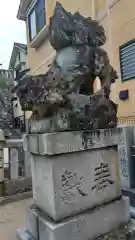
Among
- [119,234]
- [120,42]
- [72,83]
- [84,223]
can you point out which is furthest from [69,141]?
[120,42]

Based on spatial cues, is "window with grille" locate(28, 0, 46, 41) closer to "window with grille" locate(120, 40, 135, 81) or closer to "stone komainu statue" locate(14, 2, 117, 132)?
"window with grille" locate(120, 40, 135, 81)

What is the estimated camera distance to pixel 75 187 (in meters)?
2.46

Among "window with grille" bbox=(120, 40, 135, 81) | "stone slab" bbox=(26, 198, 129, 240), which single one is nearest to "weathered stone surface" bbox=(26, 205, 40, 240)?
"stone slab" bbox=(26, 198, 129, 240)

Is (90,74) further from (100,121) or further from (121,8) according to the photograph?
(121,8)

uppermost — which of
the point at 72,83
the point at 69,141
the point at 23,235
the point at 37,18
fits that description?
the point at 37,18

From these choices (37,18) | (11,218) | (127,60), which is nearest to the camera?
(11,218)

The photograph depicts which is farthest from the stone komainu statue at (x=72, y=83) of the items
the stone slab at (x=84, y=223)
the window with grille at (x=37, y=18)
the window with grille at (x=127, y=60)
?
the window with grille at (x=37, y=18)

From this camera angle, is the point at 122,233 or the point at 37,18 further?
the point at 37,18

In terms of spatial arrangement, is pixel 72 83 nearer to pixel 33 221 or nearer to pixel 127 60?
pixel 33 221

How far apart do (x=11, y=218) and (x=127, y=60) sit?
4.64 meters

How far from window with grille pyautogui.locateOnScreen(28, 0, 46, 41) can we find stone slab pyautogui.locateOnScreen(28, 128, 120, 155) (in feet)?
29.2

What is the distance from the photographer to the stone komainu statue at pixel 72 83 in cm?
239

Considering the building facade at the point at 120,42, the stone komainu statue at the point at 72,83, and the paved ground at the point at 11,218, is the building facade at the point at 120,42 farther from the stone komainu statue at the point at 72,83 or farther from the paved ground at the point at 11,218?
the paved ground at the point at 11,218

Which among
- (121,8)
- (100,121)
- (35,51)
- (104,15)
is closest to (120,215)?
(100,121)
